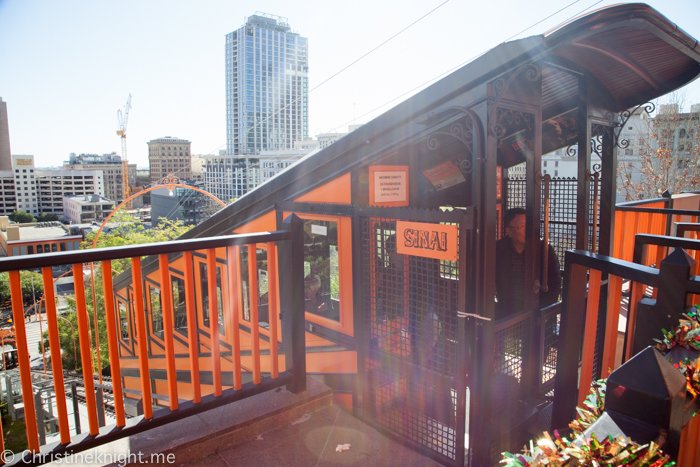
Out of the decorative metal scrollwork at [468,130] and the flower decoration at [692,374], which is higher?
the decorative metal scrollwork at [468,130]

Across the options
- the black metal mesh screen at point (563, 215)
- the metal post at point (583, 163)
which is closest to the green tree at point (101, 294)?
the black metal mesh screen at point (563, 215)

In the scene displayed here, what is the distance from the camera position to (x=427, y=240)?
2842mm

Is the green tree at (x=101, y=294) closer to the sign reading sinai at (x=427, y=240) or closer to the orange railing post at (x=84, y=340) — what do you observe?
the sign reading sinai at (x=427, y=240)

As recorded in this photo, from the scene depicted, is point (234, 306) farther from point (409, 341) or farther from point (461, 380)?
point (461, 380)

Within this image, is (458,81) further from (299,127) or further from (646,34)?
(299,127)

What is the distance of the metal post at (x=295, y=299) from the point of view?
114 inches

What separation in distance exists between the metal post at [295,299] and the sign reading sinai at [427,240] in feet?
2.31

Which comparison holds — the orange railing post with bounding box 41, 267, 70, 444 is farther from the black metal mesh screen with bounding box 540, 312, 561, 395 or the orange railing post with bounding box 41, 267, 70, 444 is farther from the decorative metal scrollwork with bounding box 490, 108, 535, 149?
the black metal mesh screen with bounding box 540, 312, 561, 395

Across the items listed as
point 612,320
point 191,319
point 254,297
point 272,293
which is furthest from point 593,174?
point 191,319

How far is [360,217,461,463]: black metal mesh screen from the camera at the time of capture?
9.68ft

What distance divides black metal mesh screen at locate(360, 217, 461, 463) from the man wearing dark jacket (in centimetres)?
112

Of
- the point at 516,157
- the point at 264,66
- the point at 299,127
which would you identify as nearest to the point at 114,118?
the point at 264,66

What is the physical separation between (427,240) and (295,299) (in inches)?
38.9

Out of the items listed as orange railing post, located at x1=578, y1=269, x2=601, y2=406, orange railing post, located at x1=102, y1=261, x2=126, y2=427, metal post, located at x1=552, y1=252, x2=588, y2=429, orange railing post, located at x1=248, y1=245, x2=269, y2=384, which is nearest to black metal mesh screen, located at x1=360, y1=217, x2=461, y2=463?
metal post, located at x1=552, y1=252, x2=588, y2=429
